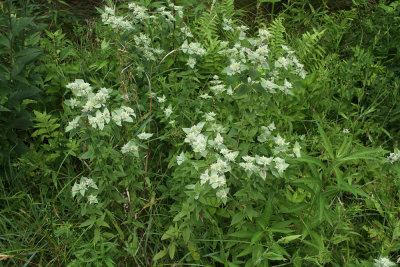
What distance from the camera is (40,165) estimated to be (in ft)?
9.18

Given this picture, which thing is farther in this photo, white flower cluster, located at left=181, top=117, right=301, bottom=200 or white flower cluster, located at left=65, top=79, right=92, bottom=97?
white flower cluster, located at left=65, top=79, right=92, bottom=97

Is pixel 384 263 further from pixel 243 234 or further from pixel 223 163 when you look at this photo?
pixel 223 163

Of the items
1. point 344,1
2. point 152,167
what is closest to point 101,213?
point 152,167

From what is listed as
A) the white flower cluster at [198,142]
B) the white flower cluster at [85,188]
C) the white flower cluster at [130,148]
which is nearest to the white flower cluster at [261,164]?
the white flower cluster at [198,142]

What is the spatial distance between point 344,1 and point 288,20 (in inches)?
32.5

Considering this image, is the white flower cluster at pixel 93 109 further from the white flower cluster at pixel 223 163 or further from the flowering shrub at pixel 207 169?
the white flower cluster at pixel 223 163

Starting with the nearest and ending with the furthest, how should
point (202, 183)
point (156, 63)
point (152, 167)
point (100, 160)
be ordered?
point (202, 183)
point (100, 160)
point (152, 167)
point (156, 63)

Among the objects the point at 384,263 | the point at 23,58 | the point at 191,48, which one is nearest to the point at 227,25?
the point at 191,48

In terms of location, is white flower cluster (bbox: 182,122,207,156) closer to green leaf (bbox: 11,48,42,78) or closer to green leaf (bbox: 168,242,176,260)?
green leaf (bbox: 168,242,176,260)

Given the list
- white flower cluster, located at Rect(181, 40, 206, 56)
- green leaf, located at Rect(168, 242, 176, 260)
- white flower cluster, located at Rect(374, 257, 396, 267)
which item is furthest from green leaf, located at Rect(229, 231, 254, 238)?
white flower cluster, located at Rect(181, 40, 206, 56)

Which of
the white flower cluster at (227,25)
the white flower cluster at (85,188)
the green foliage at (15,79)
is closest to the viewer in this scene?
the white flower cluster at (85,188)

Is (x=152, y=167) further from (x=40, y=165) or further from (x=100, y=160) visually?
(x=40, y=165)

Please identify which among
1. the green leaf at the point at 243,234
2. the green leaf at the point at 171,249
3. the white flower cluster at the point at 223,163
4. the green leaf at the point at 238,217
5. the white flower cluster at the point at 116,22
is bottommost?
the green leaf at the point at 171,249

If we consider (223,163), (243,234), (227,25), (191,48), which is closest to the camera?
(223,163)
